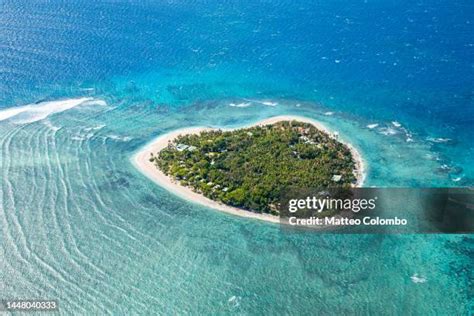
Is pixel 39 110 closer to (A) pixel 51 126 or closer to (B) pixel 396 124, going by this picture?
(A) pixel 51 126

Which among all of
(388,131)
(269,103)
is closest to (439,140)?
(388,131)

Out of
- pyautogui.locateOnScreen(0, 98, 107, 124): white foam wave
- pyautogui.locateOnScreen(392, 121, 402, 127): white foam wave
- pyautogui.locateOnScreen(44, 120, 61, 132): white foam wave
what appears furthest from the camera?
pyautogui.locateOnScreen(0, 98, 107, 124): white foam wave

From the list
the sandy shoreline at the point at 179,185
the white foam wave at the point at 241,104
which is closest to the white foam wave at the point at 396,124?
the sandy shoreline at the point at 179,185

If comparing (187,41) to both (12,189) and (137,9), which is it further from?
(12,189)

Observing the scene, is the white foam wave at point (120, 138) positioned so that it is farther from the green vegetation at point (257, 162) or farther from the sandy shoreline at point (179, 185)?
the green vegetation at point (257, 162)
